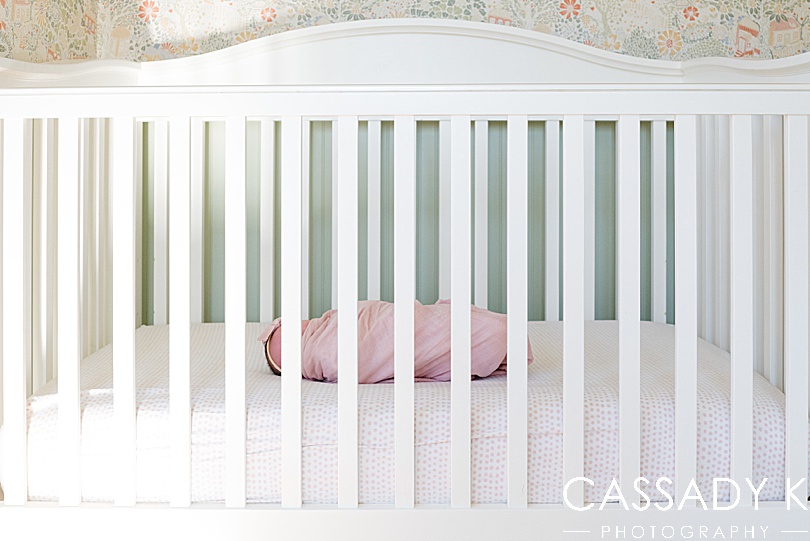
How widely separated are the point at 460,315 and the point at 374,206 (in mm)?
871

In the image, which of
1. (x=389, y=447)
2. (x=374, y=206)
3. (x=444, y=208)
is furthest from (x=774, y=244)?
(x=374, y=206)

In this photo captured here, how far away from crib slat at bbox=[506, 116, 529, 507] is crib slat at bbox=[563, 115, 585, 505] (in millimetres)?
57

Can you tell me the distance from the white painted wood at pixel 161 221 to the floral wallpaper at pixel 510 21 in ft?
0.80

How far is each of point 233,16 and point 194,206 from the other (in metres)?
0.50

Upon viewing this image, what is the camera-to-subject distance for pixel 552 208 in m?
2.01

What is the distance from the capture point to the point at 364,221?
210 cm

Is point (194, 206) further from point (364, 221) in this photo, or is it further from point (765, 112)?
point (765, 112)

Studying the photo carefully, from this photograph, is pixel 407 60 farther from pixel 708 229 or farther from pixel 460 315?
pixel 460 315

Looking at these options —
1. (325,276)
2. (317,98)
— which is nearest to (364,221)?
(325,276)

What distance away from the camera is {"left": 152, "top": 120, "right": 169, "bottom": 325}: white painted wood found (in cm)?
203

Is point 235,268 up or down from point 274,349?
up

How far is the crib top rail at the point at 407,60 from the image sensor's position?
201 centimetres

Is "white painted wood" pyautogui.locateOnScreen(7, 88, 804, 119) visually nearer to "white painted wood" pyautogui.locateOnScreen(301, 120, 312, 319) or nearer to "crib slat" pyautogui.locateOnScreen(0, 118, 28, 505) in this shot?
"crib slat" pyautogui.locateOnScreen(0, 118, 28, 505)

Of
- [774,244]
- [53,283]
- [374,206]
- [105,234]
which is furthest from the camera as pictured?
[374,206]
